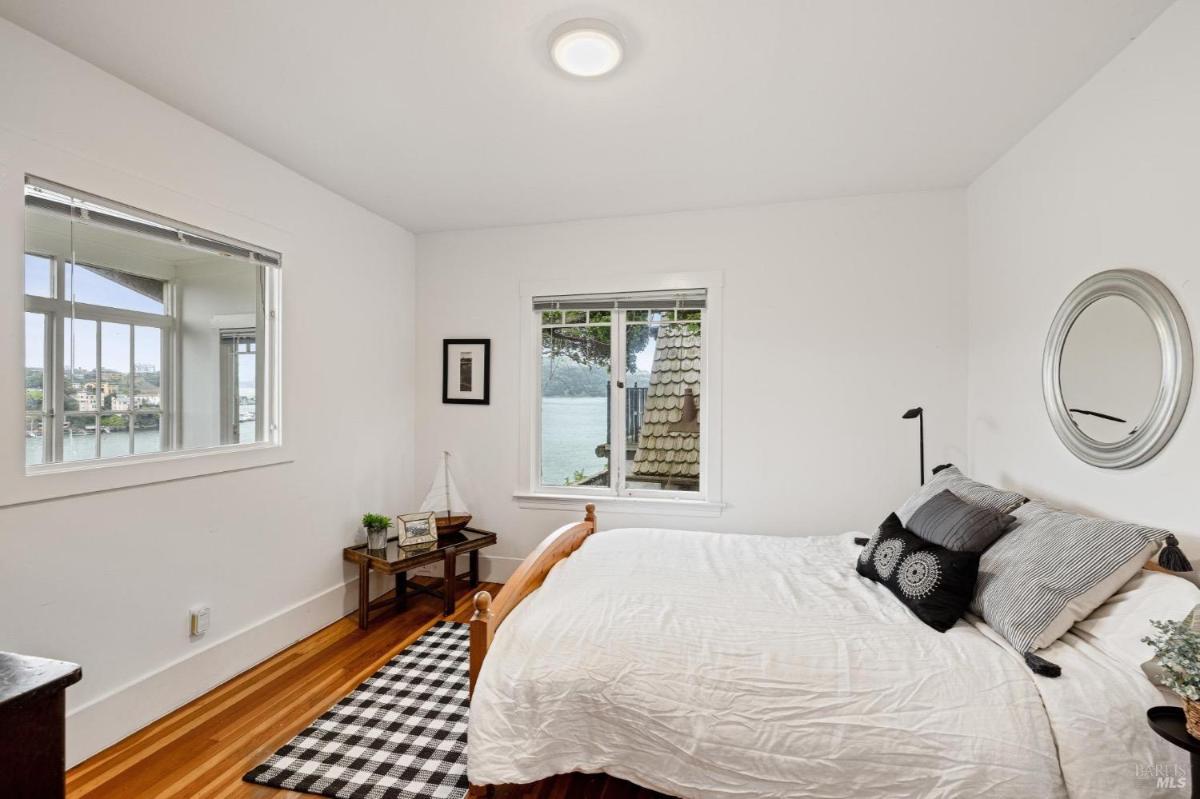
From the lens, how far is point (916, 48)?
1.87m

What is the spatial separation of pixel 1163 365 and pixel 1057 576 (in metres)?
0.81

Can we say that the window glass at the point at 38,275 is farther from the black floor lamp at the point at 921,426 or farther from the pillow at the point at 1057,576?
the black floor lamp at the point at 921,426

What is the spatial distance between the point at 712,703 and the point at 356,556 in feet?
7.87

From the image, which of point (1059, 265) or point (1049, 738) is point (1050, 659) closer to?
point (1049, 738)

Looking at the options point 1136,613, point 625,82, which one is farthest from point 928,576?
point 625,82

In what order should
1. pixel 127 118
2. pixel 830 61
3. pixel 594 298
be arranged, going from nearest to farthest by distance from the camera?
pixel 830 61 → pixel 127 118 → pixel 594 298

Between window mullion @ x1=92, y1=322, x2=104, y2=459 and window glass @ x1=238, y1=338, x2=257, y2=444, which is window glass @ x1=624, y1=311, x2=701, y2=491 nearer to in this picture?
window glass @ x1=238, y1=338, x2=257, y2=444

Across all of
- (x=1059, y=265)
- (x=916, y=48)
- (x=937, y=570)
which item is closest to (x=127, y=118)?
(x=916, y=48)

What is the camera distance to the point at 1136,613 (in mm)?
1488

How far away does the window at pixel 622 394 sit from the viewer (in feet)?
11.7

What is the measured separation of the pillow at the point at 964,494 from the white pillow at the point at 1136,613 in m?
0.49

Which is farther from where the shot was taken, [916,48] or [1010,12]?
[916,48]

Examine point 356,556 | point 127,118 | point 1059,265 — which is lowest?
point 356,556

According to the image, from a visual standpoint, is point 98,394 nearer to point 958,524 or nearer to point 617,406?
point 617,406
